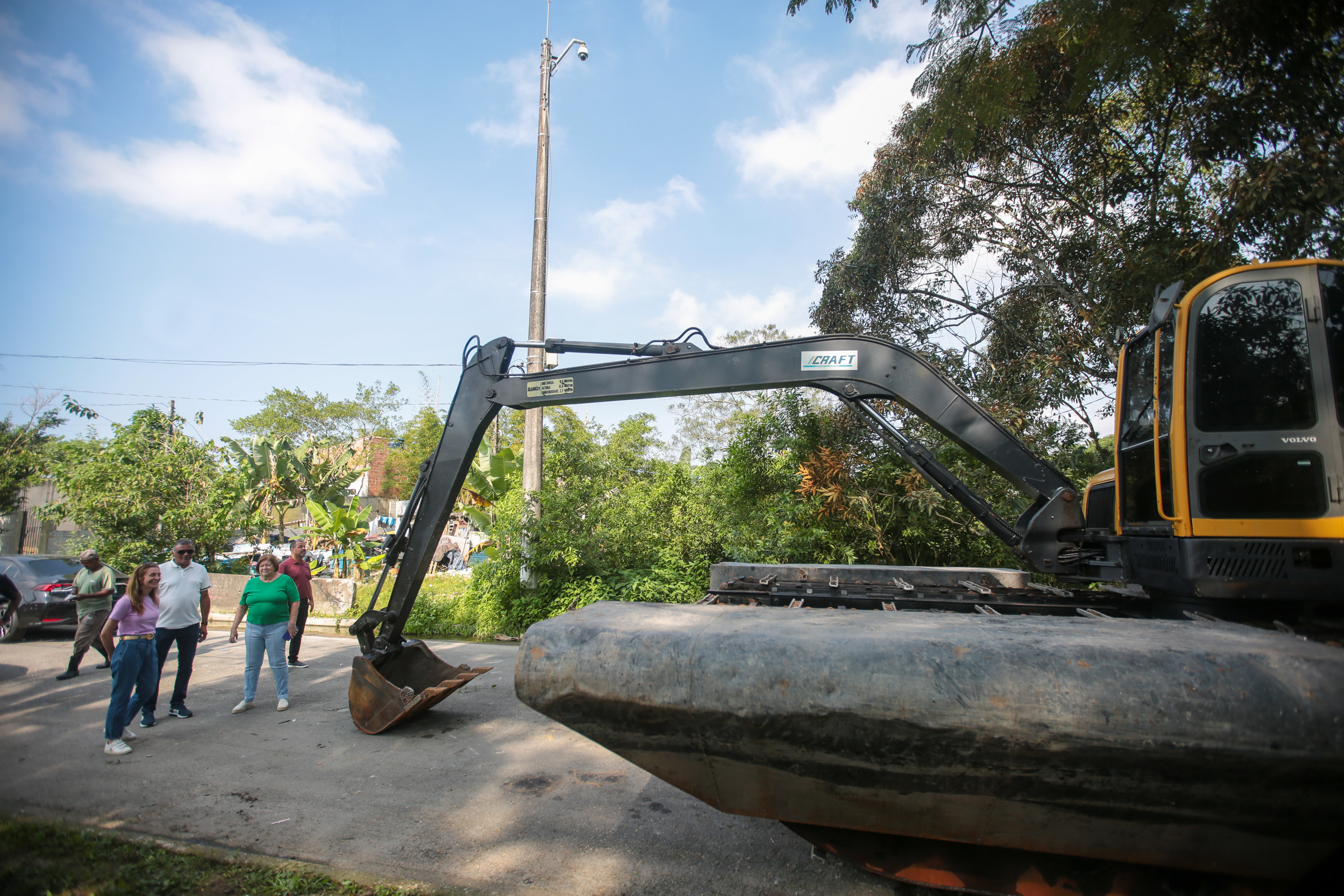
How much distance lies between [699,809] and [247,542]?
23.8 m

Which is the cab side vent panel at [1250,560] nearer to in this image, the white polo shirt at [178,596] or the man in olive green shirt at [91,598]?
the white polo shirt at [178,596]

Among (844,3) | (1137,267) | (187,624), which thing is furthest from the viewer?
(1137,267)

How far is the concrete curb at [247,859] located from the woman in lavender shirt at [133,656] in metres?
1.34

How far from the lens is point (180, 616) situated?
6.66 meters

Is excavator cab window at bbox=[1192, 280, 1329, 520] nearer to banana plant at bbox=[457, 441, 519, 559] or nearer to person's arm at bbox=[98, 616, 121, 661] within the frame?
person's arm at bbox=[98, 616, 121, 661]

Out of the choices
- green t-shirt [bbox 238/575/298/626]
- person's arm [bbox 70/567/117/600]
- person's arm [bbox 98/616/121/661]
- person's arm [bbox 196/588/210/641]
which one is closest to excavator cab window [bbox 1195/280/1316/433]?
green t-shirt [bbox 238/575/298/626]

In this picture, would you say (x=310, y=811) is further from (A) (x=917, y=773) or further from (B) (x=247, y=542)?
(B) (x=247, y=542)

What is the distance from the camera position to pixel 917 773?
229 cm

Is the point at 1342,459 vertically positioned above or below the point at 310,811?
above

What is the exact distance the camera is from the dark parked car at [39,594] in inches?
425

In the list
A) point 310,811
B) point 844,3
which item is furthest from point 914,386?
point 310,811

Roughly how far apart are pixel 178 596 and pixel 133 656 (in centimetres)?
85

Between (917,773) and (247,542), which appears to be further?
(247,542)

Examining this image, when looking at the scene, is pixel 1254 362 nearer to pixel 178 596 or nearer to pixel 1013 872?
pixel 1013 872
